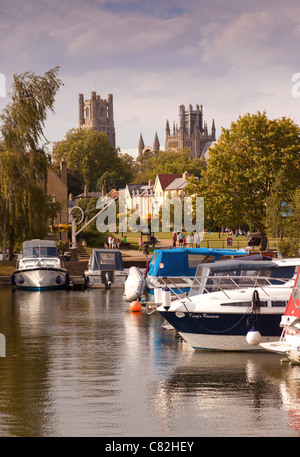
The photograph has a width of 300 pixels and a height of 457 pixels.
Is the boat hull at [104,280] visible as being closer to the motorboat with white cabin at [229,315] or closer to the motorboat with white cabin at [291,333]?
the motorboat with white cabin at [229,315]

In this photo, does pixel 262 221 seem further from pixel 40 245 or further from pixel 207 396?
pixel 207 396

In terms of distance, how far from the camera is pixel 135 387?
59.0ft

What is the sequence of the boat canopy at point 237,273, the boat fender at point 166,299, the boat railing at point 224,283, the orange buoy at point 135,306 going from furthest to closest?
the orange buoy at point 135,306
the boat canopy at point 237,273
the boat railing at point 224,283
the boat fender at point 166,299

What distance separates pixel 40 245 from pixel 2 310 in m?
13.4

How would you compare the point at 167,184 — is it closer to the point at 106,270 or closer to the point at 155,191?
the point at 155,191

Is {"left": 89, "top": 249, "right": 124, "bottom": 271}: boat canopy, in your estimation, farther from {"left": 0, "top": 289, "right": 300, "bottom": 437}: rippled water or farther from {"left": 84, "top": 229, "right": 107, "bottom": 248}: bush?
{"left": 84, "top": 229, "right": 107, "bottom": 248}: bush

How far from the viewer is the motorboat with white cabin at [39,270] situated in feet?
152

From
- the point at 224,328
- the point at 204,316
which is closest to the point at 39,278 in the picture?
the point at 204,316

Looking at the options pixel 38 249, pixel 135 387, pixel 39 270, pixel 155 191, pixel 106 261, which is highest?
pixel 155 191

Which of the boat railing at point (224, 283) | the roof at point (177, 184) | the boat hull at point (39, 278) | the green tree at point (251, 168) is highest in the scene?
the roof at point (177, 184)

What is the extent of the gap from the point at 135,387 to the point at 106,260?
29677mm

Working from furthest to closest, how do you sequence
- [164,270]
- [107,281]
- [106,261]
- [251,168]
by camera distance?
[251,168]
[106,261]
[107,281]
[164,270]

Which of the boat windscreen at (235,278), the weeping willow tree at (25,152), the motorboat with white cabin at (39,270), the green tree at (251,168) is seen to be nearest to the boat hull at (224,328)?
the boat windscreen at (235,278)
